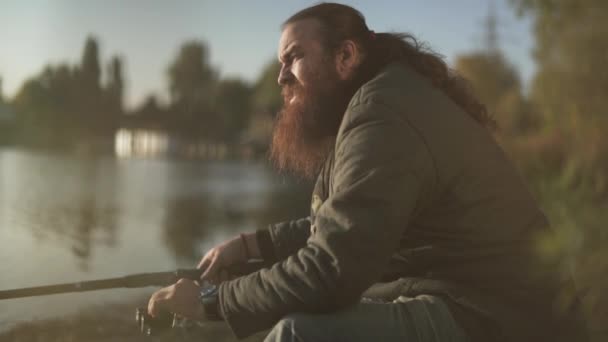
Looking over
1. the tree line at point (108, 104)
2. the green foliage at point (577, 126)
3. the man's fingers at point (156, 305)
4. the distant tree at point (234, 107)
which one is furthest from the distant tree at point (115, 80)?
the distant tree at point (234, 107)

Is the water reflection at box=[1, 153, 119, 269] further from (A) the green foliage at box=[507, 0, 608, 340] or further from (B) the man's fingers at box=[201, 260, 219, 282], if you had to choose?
(A) the green foliage at box=[507, 0, 608, 340]

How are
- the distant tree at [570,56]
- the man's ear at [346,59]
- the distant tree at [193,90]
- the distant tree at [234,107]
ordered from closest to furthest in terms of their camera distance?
the man's ear at [346,59] → the distant tree at [570,56] → the distant tree at [193,90] → the distant tree at [234,107]

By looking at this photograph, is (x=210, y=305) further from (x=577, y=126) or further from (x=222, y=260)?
(x=577, y=126)

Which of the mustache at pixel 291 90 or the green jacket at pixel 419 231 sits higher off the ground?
the mustache at pixel 291 90

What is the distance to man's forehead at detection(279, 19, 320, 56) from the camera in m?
2.40

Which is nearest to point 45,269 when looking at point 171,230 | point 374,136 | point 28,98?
point 171,230

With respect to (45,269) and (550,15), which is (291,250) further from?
(45,269)

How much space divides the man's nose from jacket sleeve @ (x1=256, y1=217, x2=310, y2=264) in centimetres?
64

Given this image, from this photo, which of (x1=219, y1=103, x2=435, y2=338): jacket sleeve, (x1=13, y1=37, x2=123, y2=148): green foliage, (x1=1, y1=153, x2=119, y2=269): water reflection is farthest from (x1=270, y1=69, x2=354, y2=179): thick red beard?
(x1=13, y1=37, x2=123, y2=148): green foliage

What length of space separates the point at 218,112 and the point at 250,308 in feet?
165

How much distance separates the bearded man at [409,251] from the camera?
186 cm

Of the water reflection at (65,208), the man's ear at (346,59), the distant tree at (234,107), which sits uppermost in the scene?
the man's ear at (346,59)

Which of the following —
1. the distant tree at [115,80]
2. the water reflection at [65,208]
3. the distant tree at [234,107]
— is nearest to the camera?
the water reflection at [65,208]

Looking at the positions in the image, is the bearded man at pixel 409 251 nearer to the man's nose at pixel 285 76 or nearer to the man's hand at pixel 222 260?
the man's nose at pixel 285 76
